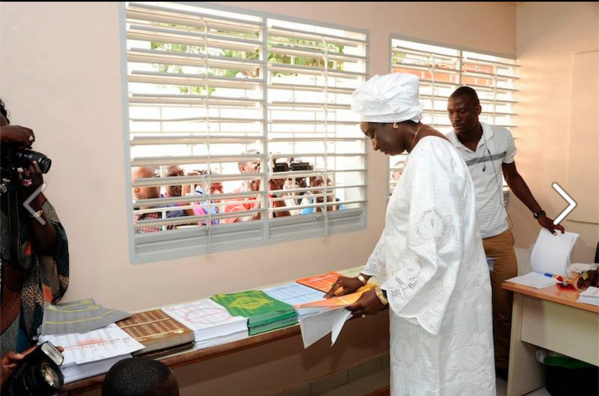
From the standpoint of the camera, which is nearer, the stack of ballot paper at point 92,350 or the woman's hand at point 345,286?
the stack of ballot paper at point 92,350


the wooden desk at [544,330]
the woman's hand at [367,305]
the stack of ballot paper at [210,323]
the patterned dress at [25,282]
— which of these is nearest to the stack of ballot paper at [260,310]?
the stack of ballot paper at [210,323]

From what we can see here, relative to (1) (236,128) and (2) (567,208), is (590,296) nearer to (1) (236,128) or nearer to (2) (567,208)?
(2) (567,208)

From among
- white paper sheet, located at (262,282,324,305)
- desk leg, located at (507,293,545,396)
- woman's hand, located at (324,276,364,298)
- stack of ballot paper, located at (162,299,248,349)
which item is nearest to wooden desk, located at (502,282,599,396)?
desk leg, located at (507,293,545,396)

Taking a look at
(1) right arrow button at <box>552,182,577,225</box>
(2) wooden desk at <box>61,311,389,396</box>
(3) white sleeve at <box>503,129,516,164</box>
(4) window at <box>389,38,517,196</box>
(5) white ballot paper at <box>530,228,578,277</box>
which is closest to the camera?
(2) wooden desk at <box>61,311,389,396</box>

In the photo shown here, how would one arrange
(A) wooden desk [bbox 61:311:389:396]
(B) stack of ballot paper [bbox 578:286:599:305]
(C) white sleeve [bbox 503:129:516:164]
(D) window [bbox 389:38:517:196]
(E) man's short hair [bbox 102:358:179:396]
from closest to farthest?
(E) man's short hair [bbox 102:358:179:396] < (B) stack of ballot paper [bbox 578:286:599:305] < (A) wooden desk [bbox 61:311:389:396] < (C) white sleeve [bbox 503:129:516:164] < (D) window [bbox 389:38:517:196]

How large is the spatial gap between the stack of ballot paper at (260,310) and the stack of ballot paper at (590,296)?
50.1 inches

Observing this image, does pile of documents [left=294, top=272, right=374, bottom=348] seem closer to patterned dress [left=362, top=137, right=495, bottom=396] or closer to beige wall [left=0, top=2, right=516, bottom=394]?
patterned dress [left=362, top=137, right=495, bottom=396]

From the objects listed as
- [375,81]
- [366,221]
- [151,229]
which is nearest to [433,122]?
[366,221]

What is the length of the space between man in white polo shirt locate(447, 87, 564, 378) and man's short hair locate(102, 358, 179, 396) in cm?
190

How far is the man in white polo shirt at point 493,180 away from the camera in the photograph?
250 cm

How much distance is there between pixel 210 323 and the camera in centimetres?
155

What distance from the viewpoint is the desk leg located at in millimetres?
2402

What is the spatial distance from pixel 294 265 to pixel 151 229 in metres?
0.78

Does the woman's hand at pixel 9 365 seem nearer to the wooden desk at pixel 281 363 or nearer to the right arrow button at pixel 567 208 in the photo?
the wooden desk at pixel 281 363
